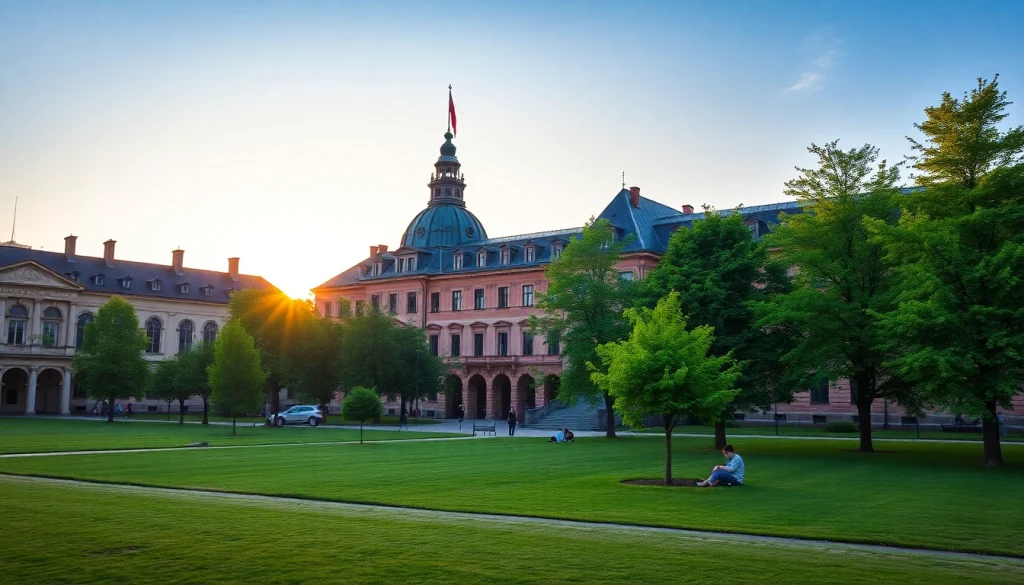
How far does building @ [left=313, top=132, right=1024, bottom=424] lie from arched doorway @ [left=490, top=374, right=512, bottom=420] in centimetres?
10

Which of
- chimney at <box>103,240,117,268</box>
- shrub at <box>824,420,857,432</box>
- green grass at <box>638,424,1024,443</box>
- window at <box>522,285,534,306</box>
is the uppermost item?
chimney at <box>103,240,117,268</box>

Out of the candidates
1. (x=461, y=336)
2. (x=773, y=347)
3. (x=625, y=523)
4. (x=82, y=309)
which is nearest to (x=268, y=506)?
(x=625, y=523)

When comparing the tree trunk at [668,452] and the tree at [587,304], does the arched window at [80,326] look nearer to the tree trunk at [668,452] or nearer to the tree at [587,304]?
the tree at [587,304]

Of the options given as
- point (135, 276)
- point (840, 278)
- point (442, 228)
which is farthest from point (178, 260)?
point (840, 278)

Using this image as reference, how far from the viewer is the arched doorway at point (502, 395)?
76.0 m

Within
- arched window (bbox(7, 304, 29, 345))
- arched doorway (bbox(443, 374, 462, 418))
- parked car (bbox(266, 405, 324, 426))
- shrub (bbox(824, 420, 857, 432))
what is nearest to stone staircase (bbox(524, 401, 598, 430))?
shrub (bbox(824, 420, 857, 432))

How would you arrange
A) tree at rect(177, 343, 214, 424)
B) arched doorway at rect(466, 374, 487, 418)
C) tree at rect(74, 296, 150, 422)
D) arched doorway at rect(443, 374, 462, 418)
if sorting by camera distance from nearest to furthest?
tree at rect(74, 296, 150, 422) < tree at rect(177, 343, 214, 424) < arched doorway at rect(466, 374, 487, 418) < arched doorway at rect(443, 374, 462, 418)

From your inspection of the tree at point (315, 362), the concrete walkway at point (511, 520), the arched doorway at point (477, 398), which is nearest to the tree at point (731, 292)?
the concrete walkway at point (511, 520)

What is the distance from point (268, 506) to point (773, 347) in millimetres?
27393

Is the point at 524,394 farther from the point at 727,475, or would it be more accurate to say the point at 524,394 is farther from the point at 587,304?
the point at 727,475

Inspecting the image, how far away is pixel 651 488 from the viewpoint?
2080 cm

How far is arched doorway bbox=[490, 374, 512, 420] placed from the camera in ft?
249

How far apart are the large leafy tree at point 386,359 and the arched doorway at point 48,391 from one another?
44072mm

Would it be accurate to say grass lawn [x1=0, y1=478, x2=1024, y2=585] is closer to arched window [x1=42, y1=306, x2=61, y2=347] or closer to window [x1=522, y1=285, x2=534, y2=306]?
window [x1=522, y1=285, x2=534, y2=306]
